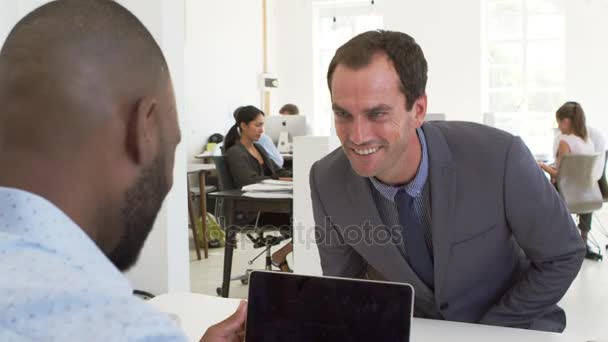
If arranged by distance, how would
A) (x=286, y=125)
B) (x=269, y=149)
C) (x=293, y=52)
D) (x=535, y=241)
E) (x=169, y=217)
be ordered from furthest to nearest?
1. (x=293, y=52)
2. (x=286, y=125)
3. (x=269, y=149)
4. (x=169, y=217)
5. (x=535, y=241)

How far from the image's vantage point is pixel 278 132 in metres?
7.10

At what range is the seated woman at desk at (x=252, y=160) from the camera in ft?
13.5

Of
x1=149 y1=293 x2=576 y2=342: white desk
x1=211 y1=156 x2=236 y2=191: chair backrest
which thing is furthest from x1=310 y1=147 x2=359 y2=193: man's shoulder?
x1=211 y1=156 x2=236 y2=191: chair backrest

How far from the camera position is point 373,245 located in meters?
1.53

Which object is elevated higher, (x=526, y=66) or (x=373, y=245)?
(x=526, y=66)

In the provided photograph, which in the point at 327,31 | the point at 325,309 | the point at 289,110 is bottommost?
the point at 325,309

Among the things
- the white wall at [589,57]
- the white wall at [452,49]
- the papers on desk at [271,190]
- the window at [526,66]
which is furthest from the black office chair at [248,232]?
the white wall at [589,57]

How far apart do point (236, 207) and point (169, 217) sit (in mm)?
904

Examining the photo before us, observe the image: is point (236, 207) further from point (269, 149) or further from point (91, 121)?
point (91, 121)

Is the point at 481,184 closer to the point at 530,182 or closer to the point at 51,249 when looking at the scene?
the point at 530,182

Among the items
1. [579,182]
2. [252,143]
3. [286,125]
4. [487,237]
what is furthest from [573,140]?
[487,237]

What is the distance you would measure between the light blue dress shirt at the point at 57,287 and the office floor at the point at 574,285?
293cm

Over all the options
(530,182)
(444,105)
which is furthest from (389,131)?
(444,105)

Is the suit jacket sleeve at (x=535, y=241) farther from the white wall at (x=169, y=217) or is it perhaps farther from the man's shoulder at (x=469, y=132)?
the white wall at (x=169, y=217)
